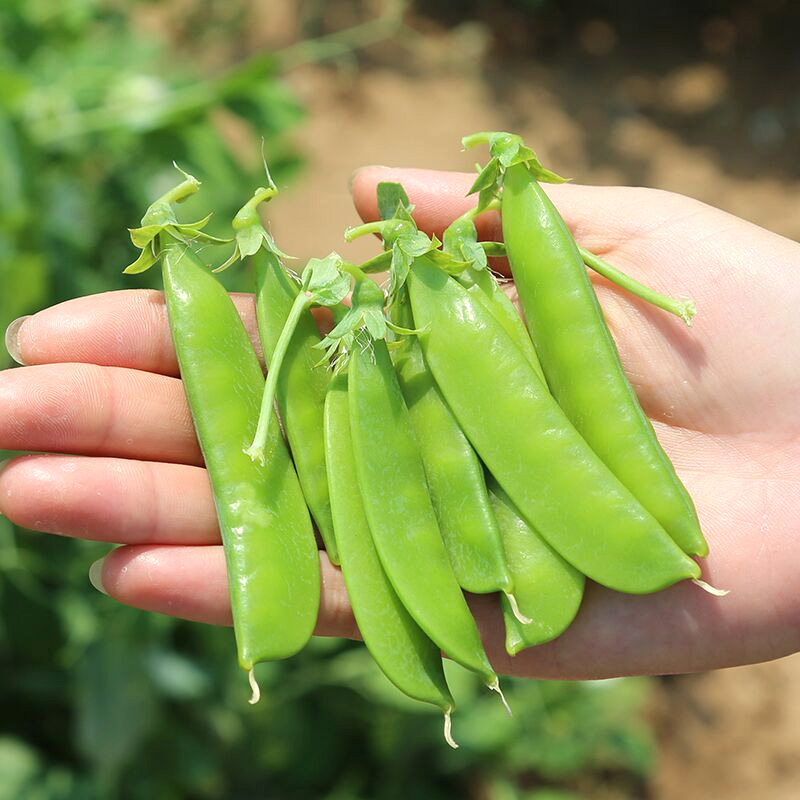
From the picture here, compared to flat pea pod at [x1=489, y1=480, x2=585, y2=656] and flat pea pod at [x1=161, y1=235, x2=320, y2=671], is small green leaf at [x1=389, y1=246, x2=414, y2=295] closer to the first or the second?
flat pea pod at [x1=161, y1=235, x2=320, y2=671]

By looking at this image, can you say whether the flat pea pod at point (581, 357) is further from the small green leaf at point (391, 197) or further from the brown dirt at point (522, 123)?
the brown dirt at point (522, 123)

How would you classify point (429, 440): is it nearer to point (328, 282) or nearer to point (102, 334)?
point (328, 282)

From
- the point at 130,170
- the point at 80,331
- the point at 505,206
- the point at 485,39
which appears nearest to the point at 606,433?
the point at 505,206

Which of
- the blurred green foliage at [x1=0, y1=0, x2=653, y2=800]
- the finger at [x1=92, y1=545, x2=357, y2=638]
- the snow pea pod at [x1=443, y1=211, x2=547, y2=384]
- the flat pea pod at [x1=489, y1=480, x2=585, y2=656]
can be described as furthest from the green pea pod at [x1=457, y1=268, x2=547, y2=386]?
the blurred green foliage at [x1=0, y1=0, x2=653, y2=800]

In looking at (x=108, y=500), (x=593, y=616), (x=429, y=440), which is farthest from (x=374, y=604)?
(x=108, y=500)

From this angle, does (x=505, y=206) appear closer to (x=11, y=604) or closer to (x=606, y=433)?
(x=606, y=433)

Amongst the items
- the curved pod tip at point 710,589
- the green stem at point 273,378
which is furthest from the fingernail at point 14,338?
the curved pod tip at point 710,589
